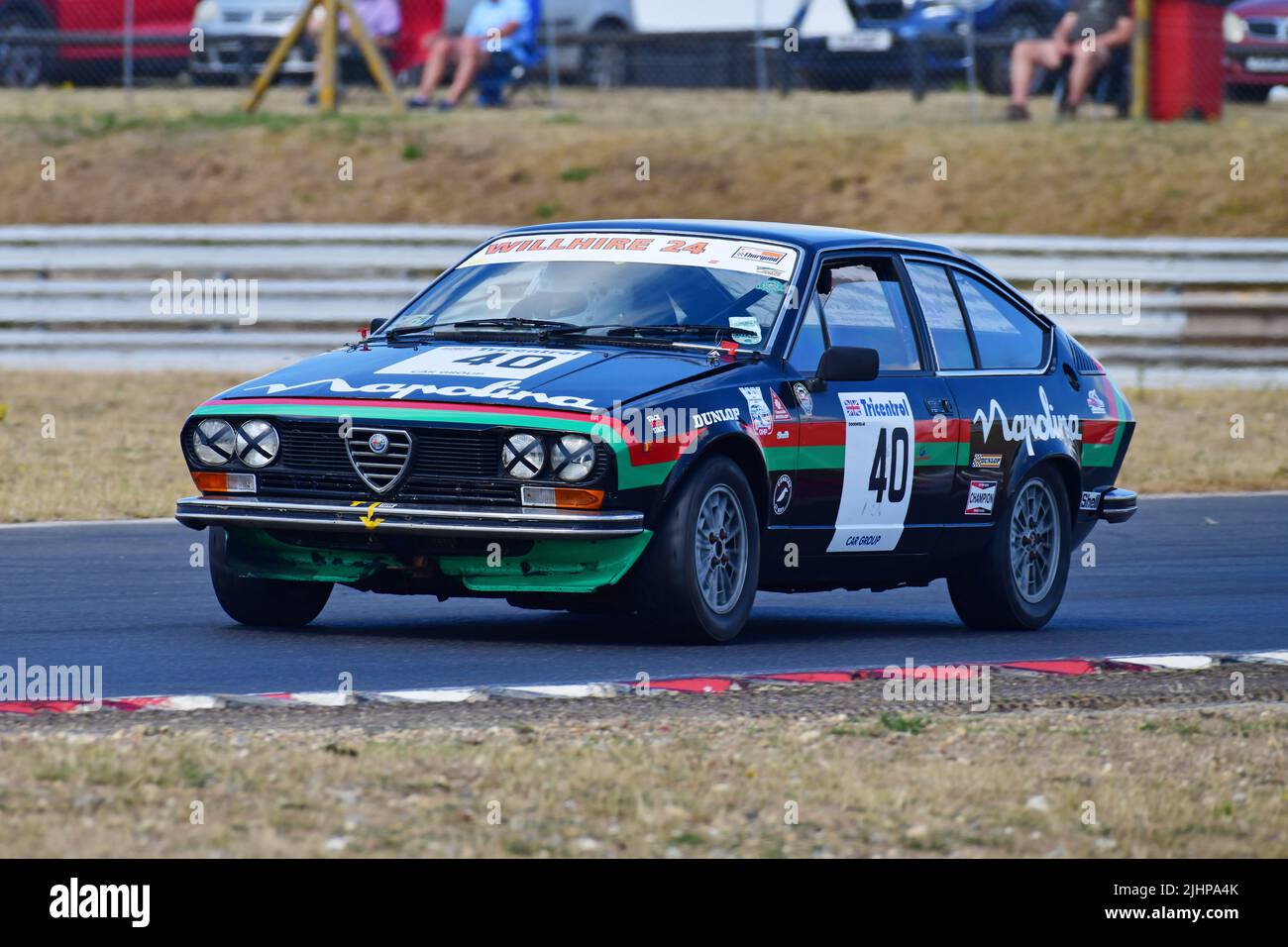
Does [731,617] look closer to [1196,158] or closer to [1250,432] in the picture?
[1250,432]

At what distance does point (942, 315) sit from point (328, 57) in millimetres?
16216

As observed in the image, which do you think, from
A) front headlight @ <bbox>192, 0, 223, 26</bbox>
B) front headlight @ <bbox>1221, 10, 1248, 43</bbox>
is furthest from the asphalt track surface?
front headlight @ <bbox>192, 0, 223, 26</bbox>

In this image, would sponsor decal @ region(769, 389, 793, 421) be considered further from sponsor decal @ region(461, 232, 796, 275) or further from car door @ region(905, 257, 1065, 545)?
car door @ region(905, 257, 1065, 545)

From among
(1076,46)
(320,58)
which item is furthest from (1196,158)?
(320,58)

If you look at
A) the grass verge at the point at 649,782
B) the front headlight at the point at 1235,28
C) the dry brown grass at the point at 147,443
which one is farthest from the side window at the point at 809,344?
the front headlight at the point at 1235,28

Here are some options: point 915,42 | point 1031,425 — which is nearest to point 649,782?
point 1031,425

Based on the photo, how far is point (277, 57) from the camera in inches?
946

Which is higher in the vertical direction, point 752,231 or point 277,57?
point 277,57

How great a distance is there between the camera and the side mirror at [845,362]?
28.6ft

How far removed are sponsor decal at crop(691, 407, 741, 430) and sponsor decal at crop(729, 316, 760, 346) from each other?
490 mm

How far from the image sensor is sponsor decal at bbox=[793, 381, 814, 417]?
8.68 metres

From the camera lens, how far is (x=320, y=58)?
25.3 meters

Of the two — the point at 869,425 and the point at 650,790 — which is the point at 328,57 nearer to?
the point at 869,425

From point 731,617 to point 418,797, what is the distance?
3000mm
